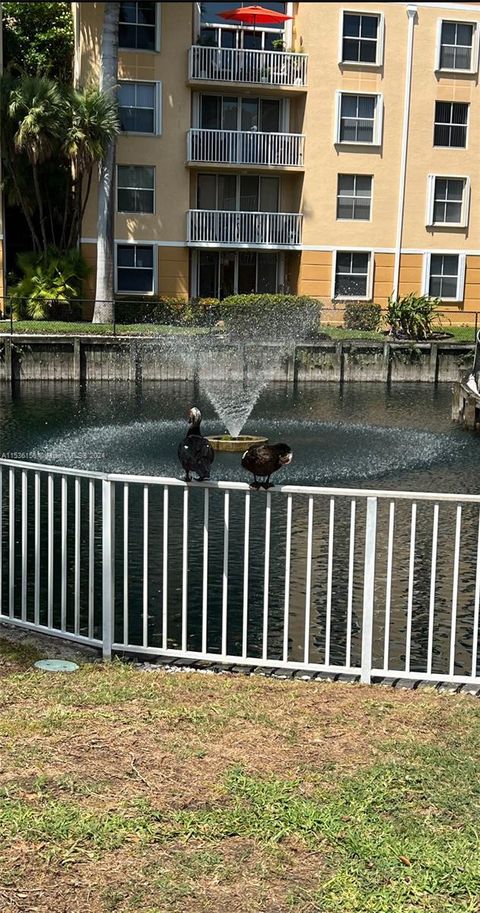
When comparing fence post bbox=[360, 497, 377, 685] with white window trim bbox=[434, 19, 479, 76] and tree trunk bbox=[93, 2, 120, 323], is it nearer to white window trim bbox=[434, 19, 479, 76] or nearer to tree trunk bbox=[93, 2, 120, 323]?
tree trunk bbox=[93, 2, 120, 323]

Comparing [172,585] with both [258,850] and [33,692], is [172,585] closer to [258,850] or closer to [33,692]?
[33,692]

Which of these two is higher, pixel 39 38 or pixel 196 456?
pixel 39 38

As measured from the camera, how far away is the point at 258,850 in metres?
4.20

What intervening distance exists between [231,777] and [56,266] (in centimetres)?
3392

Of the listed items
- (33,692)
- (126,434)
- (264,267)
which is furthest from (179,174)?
(33,692)

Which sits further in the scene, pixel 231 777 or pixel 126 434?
pixel 126 434

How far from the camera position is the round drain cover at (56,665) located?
671 cm

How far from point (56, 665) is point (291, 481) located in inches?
403

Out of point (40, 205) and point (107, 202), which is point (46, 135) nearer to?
point (40, 205)

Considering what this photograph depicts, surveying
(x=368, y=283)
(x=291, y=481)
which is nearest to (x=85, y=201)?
(x=368, y=283)

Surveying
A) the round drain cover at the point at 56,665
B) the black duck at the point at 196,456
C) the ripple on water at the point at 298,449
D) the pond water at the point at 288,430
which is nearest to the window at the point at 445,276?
the pond water at the point at 288,430

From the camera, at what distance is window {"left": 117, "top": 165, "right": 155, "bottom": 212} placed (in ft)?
131

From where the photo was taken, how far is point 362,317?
3950cm

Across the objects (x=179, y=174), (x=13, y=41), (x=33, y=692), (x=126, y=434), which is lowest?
(x=126, y=434)
